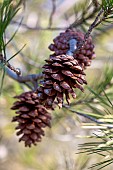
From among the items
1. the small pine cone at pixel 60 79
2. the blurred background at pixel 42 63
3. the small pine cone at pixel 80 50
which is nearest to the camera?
the small pine cone at pixel 60 79

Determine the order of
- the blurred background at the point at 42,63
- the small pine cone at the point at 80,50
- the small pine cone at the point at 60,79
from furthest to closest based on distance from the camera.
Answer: the blurred background at the point at 42,63 → the small pine cone at the point at 80,50 → the small pine cone at the point at 60,79

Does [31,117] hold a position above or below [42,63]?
below

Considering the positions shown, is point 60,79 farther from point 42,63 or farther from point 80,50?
point 42,63

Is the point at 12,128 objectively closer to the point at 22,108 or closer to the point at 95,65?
the point at 95,65

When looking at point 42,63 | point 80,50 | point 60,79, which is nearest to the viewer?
point 60,79

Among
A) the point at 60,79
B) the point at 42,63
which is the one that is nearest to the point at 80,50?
the point at 60,79

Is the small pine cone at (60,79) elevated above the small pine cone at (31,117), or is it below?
above

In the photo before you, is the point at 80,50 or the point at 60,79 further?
the point at 80,50

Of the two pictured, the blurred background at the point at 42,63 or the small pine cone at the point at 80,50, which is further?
the blurred background at the point at 42,63
